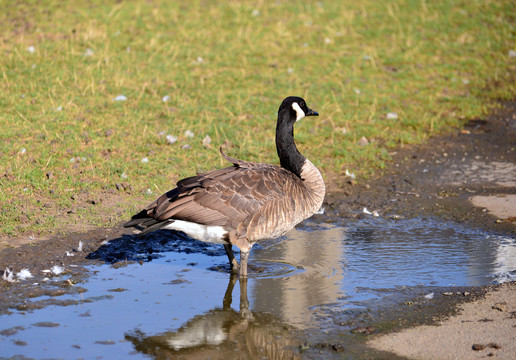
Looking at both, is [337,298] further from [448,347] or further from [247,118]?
[247,118]

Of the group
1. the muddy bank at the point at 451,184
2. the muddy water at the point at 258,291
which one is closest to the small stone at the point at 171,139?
the muddy bank at the point at 451,184

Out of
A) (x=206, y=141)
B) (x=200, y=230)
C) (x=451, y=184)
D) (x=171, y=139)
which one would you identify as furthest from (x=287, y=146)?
(x=451, y=184)

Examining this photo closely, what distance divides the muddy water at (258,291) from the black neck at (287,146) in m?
0.96

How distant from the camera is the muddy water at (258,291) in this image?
5504 millimetres

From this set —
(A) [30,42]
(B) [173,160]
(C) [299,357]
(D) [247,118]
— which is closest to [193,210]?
(C) [299,357]

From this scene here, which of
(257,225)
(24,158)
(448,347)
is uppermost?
(24,158)

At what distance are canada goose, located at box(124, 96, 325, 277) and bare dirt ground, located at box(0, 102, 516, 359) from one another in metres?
1.29

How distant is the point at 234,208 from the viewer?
6848 millimetres

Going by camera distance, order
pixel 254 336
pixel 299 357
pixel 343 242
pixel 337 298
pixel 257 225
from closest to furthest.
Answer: pixel 299 357 < pixel 254 336 < pixel 337 298 < pixel 257 225 < pixel 343 242

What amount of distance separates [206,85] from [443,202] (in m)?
5.25

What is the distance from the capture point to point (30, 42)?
13641 mm

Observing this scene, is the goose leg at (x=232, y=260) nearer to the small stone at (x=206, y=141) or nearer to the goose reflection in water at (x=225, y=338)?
the goose reflection in water at (x=225, y=338)

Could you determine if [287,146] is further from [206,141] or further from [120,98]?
[120,98]

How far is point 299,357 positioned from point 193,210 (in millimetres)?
2036
